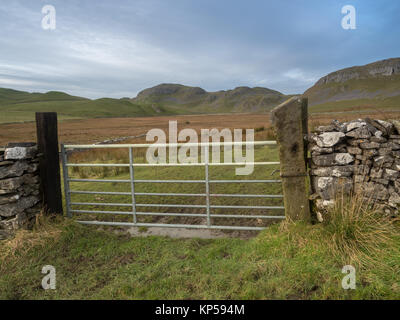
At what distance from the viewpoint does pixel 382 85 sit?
633ft

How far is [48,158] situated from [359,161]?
543cm

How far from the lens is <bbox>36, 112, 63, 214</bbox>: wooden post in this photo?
5.15 meters

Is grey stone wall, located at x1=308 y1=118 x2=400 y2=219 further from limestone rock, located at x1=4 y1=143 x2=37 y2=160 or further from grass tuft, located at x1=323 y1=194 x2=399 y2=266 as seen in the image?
limestone rock, located at x1=4 y1=143 x2=37 y2=160

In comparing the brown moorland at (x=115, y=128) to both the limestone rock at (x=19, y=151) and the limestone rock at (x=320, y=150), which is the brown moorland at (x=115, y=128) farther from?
the limestone rock at (x=19, y=151)

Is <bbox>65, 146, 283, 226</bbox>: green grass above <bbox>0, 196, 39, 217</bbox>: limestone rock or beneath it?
beneath

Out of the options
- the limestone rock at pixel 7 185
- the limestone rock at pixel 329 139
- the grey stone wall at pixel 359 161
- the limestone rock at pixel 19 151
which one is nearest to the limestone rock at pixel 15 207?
the limestone rock at pixel 7 185

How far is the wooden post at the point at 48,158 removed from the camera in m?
5.15

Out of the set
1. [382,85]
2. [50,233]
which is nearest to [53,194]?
[50,233]

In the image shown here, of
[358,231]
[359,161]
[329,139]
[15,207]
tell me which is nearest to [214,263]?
[358,231]

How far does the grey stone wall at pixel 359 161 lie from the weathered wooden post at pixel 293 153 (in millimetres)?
194

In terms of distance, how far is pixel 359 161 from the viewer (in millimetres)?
4148

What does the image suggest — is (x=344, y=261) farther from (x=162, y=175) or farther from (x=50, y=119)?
(x=162, y=175)

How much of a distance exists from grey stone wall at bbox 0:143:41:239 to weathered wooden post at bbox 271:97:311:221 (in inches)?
173

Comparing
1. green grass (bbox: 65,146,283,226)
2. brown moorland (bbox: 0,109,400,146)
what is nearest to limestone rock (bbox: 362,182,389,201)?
green grass (bbox: 65,146,283,226)
